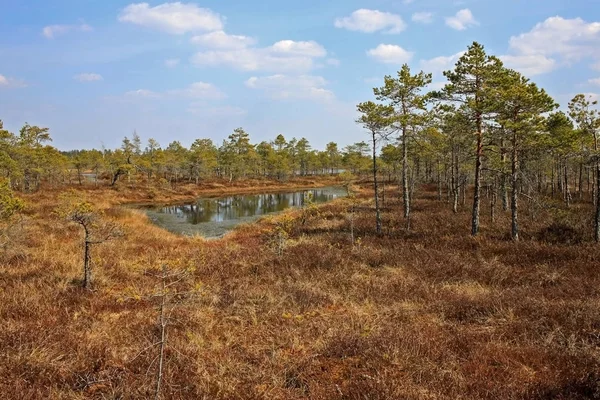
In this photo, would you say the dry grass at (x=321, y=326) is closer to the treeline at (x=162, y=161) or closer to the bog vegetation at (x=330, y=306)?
the bog vegetation at (x=330, y=306)

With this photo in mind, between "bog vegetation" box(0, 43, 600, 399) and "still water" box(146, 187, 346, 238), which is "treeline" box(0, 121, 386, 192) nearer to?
"still water" box(146, 187, 346, 238)

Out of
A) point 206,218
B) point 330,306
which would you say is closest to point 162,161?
point 206,218

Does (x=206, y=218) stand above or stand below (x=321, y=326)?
below

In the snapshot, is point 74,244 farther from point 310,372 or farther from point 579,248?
point 579,248

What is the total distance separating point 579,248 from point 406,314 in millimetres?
10353

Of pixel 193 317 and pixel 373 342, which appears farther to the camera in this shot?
pixel 193 317

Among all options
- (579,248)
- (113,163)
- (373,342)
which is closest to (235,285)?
(373,342)

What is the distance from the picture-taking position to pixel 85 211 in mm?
10430

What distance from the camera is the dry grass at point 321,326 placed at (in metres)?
5.61

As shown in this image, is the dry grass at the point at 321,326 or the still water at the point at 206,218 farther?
the still water at the point at 206,218

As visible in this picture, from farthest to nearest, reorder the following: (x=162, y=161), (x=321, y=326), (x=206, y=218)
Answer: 1. (x=162, y=161)
2. (x=206, y=218)
3. (x=321, y=326)

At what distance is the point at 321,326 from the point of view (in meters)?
8.10

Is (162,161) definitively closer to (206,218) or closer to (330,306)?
(206,218)

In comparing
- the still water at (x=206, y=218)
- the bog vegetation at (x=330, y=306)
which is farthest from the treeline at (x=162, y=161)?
the bog vegetation at (x=330, y=306)
